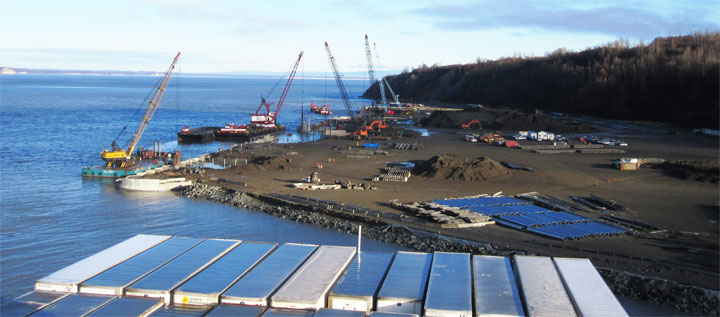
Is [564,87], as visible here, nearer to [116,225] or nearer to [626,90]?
[626,90]

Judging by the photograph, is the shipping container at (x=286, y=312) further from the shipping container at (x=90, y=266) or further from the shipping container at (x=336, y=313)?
the shipping container at (x=90, y=266)

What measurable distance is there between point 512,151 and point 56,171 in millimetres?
29019

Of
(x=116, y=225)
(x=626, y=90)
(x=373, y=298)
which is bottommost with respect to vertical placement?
(x=116, y=225)

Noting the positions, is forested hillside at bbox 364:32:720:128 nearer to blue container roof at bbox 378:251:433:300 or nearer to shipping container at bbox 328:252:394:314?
blue container roof at bbox 378:251:433:300

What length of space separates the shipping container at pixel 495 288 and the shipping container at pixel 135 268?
527cm

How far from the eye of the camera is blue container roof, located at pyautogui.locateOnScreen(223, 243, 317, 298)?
866 cm

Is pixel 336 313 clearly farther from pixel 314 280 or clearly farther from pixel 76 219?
pixel 76 219

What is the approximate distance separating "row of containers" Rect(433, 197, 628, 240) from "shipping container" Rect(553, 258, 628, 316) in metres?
8.69

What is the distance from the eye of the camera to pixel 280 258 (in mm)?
10578

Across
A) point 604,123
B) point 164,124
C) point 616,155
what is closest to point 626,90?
point 604,123

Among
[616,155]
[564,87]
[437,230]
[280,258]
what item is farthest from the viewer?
[564,87]

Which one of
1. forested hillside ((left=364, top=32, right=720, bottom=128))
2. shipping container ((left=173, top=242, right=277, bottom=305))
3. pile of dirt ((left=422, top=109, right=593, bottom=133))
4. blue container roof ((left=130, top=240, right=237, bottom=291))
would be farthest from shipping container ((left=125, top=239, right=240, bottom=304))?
forested hillside ((left=364, top=32, right=720, bottom=128))

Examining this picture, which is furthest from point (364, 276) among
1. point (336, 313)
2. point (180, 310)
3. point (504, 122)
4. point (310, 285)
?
point (504, 122)

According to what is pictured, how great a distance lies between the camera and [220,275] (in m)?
9.42
